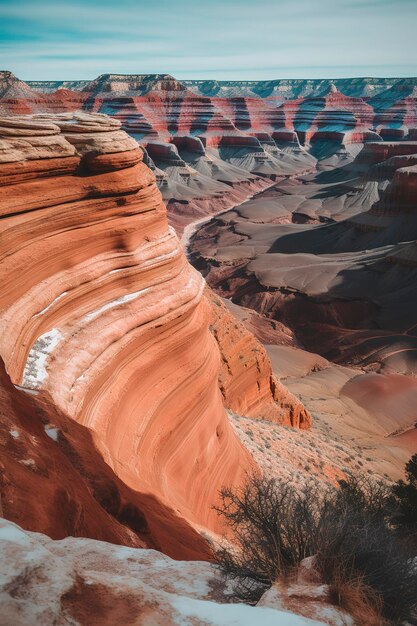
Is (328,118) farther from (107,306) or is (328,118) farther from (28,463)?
(28,463)

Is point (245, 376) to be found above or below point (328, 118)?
below

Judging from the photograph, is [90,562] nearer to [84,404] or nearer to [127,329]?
[84,404]

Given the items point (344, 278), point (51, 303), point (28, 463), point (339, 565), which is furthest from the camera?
point (344, 278)

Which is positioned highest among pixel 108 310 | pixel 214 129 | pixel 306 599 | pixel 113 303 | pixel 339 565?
pixel 214 129

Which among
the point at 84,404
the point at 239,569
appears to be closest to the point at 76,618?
the point at 239,569

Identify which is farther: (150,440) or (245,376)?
(245,376)

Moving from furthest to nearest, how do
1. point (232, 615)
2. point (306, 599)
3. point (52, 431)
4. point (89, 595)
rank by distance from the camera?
point (52, 431) < point (306, 599) < point (232, 615) < point (89, 595)

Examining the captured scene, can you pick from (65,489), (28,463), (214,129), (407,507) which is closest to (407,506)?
(407,507)
